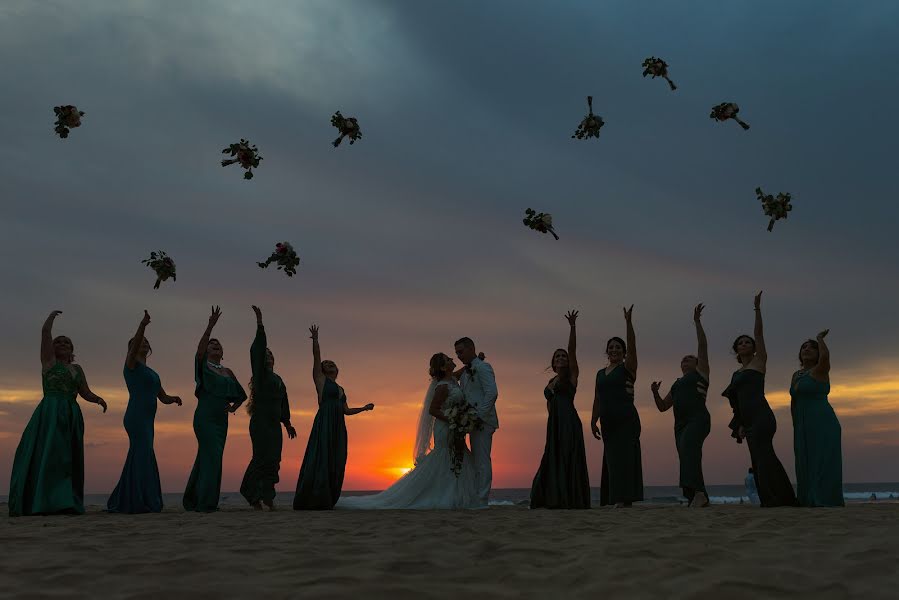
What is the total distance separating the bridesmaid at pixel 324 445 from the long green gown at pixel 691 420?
4.91 meters

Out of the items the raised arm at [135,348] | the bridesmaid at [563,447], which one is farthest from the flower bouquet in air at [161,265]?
the bridesmaid at [563,447]

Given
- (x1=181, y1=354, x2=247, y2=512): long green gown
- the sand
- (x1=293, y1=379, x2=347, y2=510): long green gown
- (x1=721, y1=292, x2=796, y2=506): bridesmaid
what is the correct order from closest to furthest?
1. the sand
2. (x1=721, y1=292, x2=796, y2=506): bridesmaid
3. (x1=181, y1=354, x2=247, y2=512): long green gown
4. (x1=293, y1=379, x2=347, y2=510): long green gown

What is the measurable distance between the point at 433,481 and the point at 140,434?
14.3 feet

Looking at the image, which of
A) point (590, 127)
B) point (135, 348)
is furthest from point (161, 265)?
point (590, 127)

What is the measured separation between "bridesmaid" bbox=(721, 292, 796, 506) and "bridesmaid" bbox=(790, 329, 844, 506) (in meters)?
0.29

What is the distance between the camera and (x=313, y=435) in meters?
12.1

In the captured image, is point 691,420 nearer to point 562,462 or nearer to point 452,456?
point 562,462

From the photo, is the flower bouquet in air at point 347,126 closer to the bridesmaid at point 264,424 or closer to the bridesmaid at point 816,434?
the bridesmaid at point 264,424

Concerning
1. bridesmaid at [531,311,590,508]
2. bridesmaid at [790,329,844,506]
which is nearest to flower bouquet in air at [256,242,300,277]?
bridesmaid at [531,311,590,508]

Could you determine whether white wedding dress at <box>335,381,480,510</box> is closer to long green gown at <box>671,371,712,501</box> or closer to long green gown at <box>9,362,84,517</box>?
long green gown at <box>671,371,712,501</box>

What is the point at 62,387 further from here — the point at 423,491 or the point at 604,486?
the point at 604,486

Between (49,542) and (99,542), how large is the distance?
45 centimetres

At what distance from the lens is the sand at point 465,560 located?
427cm

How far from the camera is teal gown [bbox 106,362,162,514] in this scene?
1057 centimetres
